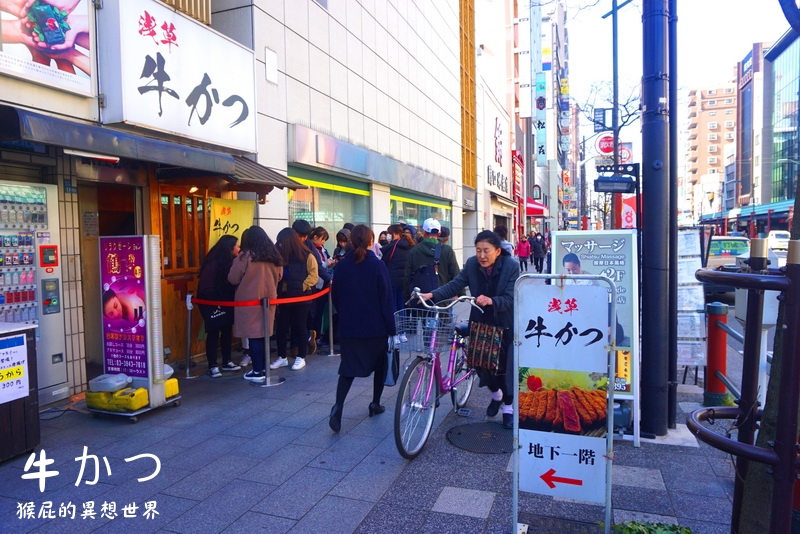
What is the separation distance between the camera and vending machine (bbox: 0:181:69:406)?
5.31 metres

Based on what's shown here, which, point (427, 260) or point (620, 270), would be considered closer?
point (620, 270)

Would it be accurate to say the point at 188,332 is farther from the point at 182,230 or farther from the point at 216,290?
the point at 182,230

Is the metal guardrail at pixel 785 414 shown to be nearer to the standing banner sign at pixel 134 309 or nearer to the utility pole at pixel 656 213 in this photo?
the utility pole at pixel 656 213

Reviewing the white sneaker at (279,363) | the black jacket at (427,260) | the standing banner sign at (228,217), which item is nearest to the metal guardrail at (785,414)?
the black jacket at (427,260)

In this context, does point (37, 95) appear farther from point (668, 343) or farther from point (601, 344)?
point (668, 343)

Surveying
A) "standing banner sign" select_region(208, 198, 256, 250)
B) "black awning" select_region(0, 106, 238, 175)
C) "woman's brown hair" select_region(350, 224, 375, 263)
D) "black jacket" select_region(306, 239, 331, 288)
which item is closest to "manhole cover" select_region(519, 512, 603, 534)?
"woman's brown hair" select_region(350, 224, 375, 263)

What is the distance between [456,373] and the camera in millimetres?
5387

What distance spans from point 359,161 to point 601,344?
942 cm

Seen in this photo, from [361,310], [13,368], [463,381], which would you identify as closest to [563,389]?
[361,310]

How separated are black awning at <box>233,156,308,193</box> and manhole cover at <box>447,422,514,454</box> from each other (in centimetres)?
404

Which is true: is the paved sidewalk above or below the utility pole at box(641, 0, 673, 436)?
below

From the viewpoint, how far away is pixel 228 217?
8.38 meters

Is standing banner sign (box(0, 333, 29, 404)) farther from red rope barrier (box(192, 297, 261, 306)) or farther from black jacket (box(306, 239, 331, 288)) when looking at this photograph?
black jacket (box(306, 239, 331, 288))

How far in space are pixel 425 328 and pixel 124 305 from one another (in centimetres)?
311
